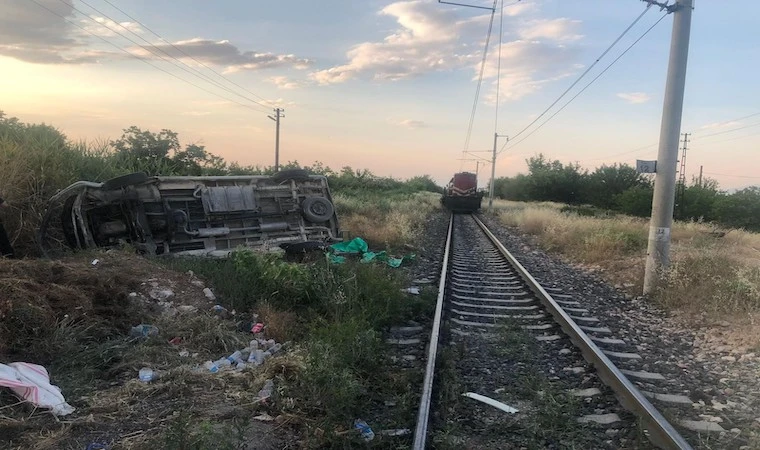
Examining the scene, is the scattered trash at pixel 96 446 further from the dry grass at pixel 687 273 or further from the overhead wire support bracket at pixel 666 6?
the overhead wire support bracket at pixel 666 6

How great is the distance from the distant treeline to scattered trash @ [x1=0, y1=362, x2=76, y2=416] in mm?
23447

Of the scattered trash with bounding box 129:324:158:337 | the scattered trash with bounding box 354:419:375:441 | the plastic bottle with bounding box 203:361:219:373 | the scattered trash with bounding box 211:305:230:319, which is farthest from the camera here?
the scattered trash with bounding box 211:305:230:319

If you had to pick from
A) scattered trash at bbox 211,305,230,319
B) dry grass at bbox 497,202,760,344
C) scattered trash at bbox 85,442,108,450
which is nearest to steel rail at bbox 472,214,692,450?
dry grass at bbox 497,202,760,344

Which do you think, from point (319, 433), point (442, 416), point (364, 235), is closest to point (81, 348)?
point (319, 433)

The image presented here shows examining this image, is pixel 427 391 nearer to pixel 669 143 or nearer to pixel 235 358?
pixel 235 358

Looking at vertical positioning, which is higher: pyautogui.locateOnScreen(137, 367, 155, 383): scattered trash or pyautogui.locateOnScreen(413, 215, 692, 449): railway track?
pyautogui.locateOnScreen(413, 215, 692, 449): railway track

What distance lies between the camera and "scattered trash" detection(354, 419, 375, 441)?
3652mm

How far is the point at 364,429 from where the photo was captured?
376cm

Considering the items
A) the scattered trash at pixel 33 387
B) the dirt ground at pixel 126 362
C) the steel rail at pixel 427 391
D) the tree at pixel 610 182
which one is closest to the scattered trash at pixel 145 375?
the dirt ground at pixel 126 362

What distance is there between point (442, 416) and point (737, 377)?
327 centimetres

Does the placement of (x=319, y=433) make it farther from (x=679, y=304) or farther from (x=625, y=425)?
(x=679, y=304)

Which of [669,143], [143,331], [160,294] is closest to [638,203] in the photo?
[669,143]

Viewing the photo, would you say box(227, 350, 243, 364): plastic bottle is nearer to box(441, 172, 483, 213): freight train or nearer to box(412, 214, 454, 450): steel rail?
box(412, 214, 454, 450): steel rail

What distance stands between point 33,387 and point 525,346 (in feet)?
15.6
